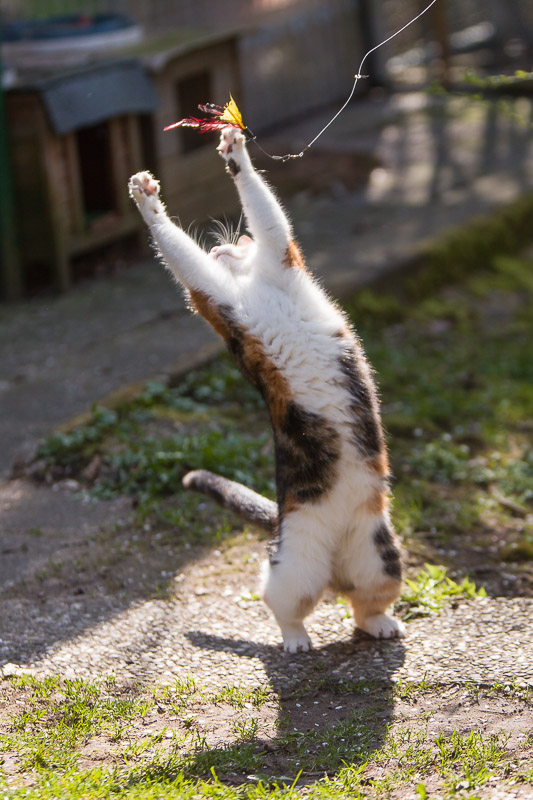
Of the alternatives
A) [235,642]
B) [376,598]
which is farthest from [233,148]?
[235,642]

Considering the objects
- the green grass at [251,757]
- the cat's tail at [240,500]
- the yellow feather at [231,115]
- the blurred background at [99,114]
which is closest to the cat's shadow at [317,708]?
the green grass at [251,757]

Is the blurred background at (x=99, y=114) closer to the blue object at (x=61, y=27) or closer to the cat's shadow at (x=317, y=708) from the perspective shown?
the blue object at (x=61, y=27)

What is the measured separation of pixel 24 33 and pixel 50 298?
261 centimetres

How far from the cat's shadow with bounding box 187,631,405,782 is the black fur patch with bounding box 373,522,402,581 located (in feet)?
1.04

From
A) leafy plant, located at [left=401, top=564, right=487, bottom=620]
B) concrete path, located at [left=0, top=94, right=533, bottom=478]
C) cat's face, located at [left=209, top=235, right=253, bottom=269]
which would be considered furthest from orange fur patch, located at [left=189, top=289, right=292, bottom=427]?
concrete path, located at [left=0, top=94, right=533, bottom=478]

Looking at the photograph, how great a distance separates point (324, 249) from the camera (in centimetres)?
881

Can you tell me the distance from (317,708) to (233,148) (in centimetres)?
218

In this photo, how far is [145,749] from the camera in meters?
3.15

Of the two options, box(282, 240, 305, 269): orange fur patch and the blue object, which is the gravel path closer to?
box(282, 240, 305, 269): orange fur patch

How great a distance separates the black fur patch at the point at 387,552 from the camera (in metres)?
3.83

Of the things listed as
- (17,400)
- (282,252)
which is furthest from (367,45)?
(282,252)

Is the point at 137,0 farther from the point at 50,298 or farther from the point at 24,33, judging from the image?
the point at 50,298

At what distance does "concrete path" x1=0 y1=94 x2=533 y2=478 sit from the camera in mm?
6547

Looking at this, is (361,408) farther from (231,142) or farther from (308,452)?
(231,142)
